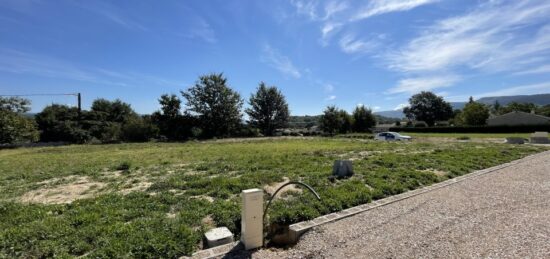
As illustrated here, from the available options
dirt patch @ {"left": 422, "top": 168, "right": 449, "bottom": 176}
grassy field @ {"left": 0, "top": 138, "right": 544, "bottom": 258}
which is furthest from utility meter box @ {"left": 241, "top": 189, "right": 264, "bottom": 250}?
dirt patch @ {"left": 422, "top": 168, "right": 449, "bottom": 176}

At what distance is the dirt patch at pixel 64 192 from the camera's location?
5.74 metres

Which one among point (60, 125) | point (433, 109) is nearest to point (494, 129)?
point (433, 109)

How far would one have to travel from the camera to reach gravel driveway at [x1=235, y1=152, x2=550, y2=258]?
3514mm

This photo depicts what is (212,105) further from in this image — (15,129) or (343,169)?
(343,169)

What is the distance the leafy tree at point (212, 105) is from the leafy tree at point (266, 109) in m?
6.98

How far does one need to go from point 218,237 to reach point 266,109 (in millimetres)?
41955

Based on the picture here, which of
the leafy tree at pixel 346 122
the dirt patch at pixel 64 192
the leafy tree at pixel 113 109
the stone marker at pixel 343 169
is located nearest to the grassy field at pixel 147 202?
the dirt patch at pixel 64 192

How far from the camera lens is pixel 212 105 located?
3831cm

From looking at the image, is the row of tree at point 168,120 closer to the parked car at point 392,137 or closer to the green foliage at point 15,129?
the green foliage at point 15,129

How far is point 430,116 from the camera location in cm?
8206

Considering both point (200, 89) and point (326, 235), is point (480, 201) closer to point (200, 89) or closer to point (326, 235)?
point (326, 235)

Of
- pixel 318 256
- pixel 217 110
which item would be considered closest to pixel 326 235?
pixel 318 256

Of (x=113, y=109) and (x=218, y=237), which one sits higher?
(x=113, y=109)

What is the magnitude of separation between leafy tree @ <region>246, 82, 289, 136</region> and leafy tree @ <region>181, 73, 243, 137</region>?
22.9 ft
